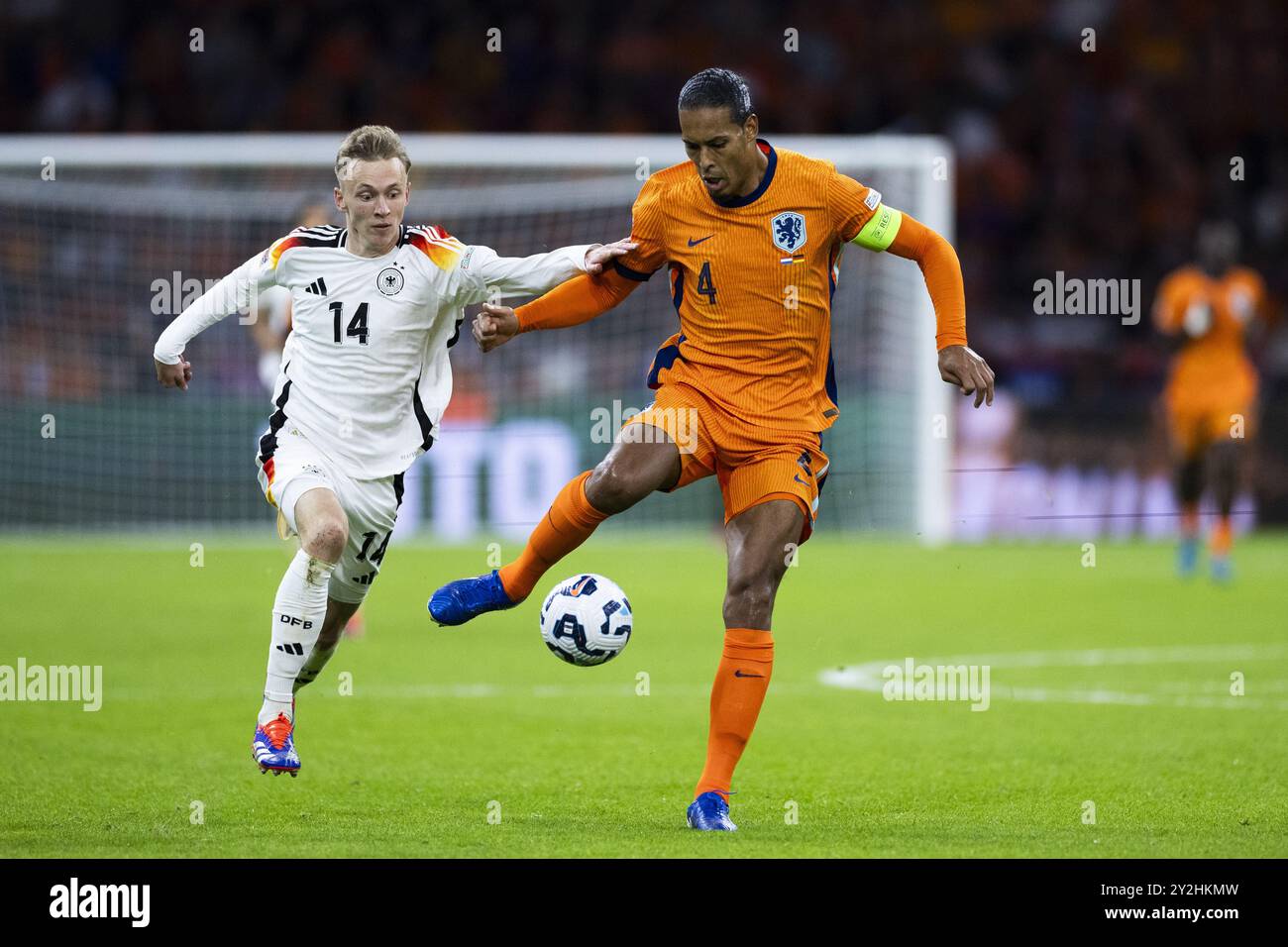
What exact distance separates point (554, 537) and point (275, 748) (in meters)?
1.21

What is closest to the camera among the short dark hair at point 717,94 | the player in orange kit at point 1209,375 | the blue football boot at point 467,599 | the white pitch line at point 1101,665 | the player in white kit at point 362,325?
the short dark hair at point 717,94

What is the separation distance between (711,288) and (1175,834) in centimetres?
223

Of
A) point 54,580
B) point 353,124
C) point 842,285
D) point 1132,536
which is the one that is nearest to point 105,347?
point 54,580

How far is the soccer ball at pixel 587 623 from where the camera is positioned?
6.14 m

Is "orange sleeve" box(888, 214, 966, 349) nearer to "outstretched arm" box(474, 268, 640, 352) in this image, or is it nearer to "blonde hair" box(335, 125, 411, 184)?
"outstretched arm" box(474, 268, 640, 352)

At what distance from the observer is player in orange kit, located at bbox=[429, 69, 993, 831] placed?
5.93 meters

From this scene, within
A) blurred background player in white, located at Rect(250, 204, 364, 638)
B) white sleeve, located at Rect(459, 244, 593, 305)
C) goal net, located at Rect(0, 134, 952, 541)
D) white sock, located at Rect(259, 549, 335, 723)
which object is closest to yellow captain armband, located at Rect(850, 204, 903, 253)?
white sleeve, located at Rect(459, 244, 593, 305)

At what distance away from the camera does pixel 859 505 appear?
57.2 ft

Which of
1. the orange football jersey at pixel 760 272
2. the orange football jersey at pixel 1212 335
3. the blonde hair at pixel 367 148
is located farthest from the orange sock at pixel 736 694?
the orange football jersey at pixel 1212 335

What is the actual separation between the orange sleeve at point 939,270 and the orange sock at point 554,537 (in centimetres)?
128

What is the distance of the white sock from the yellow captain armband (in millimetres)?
2014

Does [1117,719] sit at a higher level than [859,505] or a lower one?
lower

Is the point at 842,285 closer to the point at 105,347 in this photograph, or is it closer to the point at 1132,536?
the point at 1132,536

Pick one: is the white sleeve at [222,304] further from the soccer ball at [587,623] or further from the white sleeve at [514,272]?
the soccer ball at [587,623]
